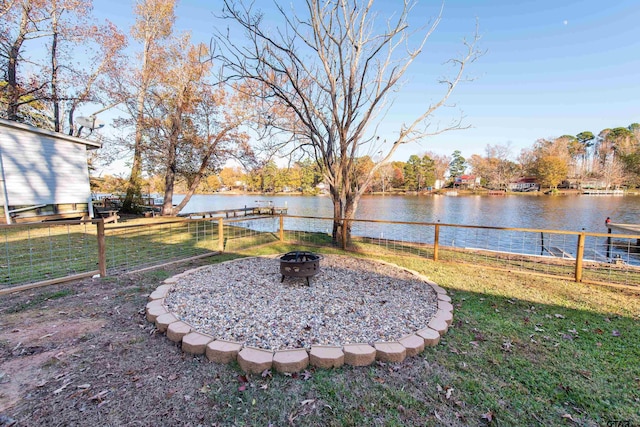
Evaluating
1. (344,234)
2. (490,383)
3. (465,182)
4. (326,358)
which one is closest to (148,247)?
(344,234)

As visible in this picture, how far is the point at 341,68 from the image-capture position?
6.58m

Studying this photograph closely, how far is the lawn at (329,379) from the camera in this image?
162 cm

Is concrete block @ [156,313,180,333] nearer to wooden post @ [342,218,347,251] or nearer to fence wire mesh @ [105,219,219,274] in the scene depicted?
fence wire mesh @ [105,219,219,274]

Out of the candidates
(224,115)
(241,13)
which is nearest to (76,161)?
(224,115)

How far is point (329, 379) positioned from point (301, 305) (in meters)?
1.10

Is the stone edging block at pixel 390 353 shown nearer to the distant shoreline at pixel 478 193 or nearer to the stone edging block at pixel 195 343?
the stone edging block at pixel 195 343

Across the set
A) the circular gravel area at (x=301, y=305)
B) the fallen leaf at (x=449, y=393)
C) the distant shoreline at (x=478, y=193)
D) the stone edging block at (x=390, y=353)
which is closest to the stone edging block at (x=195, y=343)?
the circular gravel area at (x=301, y=305)

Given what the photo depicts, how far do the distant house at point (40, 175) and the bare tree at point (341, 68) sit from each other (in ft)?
25.2

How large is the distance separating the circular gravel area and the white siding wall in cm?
876

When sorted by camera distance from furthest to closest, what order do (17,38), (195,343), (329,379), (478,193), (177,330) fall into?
(478,193) < (17,38) < (177,330) < (195,343) < (329,379)

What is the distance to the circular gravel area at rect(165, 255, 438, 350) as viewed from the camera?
2.38 m

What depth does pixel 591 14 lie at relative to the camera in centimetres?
817

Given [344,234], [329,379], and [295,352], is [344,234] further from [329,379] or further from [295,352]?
[329,379]

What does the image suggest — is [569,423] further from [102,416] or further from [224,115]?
[224,115]
